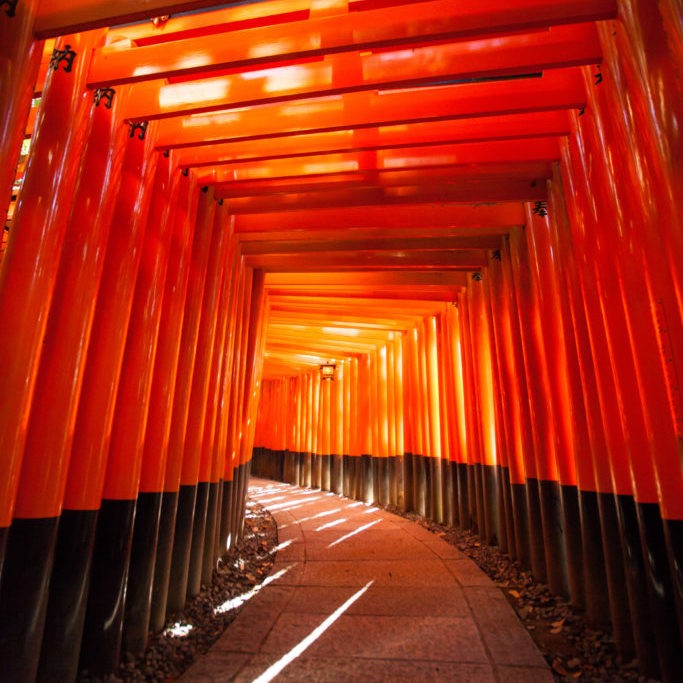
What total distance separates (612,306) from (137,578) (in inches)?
159

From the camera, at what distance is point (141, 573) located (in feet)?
10.5

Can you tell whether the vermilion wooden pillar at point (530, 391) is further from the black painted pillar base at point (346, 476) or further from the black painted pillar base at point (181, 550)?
the black painted pillar base at point (346, 476)

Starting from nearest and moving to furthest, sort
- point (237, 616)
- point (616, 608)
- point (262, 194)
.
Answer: point (616, 608)
point (237, 616)
point (262, 194)

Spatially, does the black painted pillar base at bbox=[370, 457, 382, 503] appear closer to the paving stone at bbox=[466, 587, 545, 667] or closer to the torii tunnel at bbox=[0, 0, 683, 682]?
the torii tunnel at bbox=[0, 0, 683, 682]

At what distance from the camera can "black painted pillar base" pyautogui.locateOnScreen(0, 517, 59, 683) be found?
2.21 meters

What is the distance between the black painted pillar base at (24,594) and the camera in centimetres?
221

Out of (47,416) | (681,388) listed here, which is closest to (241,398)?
(47,416)

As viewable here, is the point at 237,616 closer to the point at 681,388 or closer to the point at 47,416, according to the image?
the point at 47,416

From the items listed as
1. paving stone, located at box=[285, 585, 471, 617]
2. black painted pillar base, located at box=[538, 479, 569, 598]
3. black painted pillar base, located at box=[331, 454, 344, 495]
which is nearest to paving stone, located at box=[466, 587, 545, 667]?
paving stone, located at box=[285, 585, 471, 617]

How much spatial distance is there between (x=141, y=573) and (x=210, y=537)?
1429mm

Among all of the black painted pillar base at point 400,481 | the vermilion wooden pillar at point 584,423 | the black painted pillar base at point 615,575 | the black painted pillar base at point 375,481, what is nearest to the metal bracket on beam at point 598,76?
the vermilion wooden pillar at point 584,423

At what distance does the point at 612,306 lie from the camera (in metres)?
3.08

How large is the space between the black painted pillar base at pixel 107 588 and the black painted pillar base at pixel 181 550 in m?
0.82

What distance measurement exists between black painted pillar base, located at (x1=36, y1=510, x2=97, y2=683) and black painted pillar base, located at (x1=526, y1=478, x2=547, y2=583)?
158 inches
